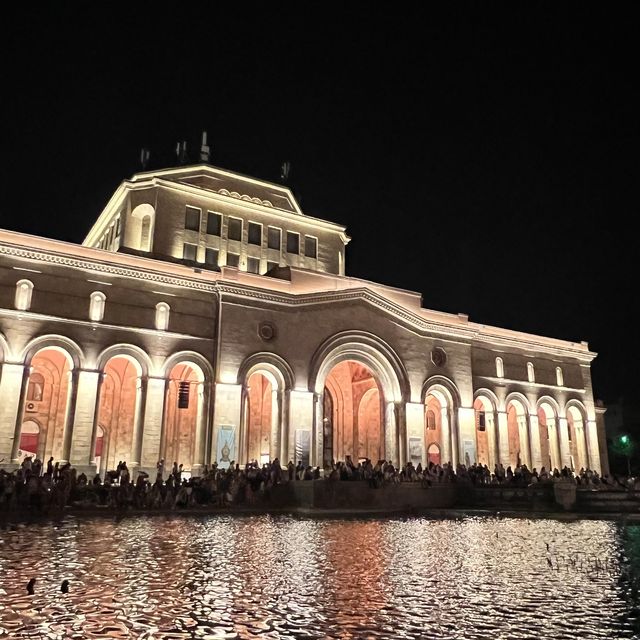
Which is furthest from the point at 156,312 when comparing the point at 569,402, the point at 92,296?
the point at 569,402

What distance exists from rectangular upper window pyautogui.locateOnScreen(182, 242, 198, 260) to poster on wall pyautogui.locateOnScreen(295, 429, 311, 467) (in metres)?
13.0

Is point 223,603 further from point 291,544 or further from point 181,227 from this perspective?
point 181,227

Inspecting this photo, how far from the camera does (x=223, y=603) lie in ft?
21.0

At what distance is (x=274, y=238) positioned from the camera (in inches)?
1570

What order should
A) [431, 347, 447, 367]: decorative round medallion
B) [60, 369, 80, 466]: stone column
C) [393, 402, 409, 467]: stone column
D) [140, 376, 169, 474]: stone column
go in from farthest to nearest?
[431, 347, 447, 367]: decorative round medallion → [393, 402, 409, 467]: stone column → [140, 376, 169, 474]: stone column → [60, 369, 80, 466]: stone column

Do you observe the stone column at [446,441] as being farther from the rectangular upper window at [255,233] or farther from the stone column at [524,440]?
the rectangular upper window at [255,233]

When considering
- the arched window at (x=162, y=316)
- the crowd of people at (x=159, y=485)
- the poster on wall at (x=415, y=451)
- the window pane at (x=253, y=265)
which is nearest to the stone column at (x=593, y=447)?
the crowd of people at (x=159, y=485)

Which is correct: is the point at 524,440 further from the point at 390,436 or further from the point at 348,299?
the point at 348,299

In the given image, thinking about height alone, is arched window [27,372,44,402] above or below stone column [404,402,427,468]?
above

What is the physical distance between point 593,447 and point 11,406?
3744cm

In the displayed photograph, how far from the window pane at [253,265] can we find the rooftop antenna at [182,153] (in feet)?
32.1

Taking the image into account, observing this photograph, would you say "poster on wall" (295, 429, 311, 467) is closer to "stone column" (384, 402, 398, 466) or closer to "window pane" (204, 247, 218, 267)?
"stone column" (384, 402, 398, 466)

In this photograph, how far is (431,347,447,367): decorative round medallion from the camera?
3644cm

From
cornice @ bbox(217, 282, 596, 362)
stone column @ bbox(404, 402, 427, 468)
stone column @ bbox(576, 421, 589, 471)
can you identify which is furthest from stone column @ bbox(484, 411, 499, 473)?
stone column @ bbox(576, 421, 589, 471)
